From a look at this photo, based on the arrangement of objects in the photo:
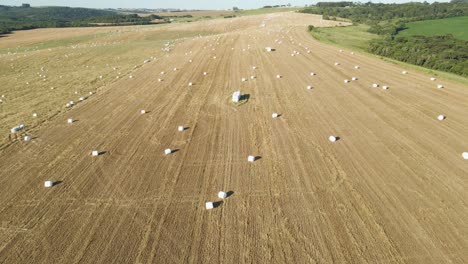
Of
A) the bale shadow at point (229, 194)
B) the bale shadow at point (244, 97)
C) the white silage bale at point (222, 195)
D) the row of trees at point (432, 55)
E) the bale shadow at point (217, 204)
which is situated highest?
the bale shadow at point (244, 97)

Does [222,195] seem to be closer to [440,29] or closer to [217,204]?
[217,204]

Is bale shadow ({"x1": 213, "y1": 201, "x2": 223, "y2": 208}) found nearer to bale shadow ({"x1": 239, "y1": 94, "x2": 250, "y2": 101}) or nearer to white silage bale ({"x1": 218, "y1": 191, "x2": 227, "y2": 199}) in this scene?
white silage bale ({"x1": 218, "y1": 191, "x2": 227, "y2": 199})

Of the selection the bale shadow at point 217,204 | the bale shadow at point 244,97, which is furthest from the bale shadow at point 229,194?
the bale shadow at point 244,97

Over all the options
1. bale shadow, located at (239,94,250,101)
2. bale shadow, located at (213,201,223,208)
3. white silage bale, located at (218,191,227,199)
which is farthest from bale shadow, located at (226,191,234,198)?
Result: bale shadow, located at (239,94,250,101)

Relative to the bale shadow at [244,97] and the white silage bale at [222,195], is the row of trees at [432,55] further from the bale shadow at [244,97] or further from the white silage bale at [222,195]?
the white silage bale at [222,195]

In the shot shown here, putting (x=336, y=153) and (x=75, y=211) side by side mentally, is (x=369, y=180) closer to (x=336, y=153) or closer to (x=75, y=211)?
(x=336, y=153)

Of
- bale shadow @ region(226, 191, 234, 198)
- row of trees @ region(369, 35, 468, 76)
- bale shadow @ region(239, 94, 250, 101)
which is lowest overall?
row of trees @ region(369, 35, 468, 76)

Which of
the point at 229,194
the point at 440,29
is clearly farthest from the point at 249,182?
the point at 440,29

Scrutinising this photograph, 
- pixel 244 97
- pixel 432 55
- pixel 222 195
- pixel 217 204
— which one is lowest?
pixel 432 55
